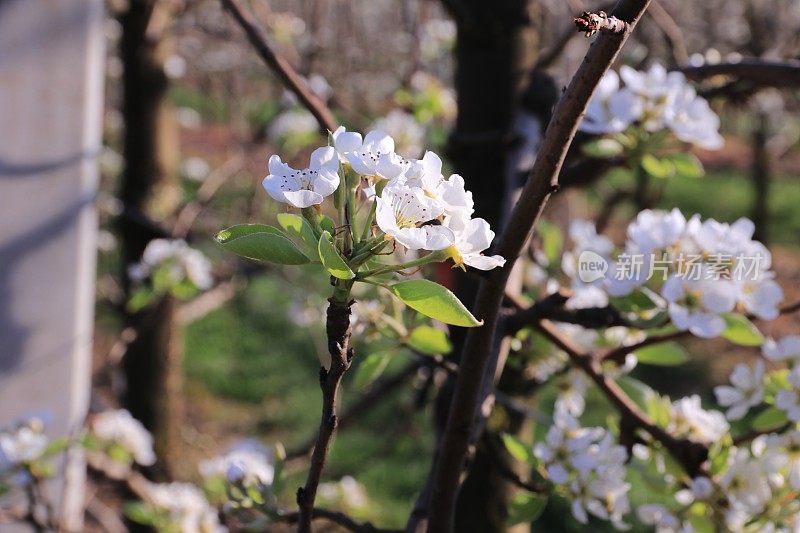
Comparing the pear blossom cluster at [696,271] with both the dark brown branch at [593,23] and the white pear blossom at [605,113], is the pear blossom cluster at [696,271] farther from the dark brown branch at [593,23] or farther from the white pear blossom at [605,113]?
the dark brown branch at [593,23]

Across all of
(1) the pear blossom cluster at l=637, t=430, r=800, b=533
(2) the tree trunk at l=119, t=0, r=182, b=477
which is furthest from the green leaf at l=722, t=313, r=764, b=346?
(2) the tree trunk at l=119, t=0, r=182, b=477

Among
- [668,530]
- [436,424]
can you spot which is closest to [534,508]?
[668,530]

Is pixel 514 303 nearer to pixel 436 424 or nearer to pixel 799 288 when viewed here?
pixel 436 424

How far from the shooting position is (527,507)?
82cm

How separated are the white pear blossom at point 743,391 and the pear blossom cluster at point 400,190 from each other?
1.63 ft

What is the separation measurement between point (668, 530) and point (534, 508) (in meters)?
0.19

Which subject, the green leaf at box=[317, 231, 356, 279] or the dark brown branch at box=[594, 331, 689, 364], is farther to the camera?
the dark brown branch at box=[594, 331, 689, 364]

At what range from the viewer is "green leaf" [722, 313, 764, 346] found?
0.78m

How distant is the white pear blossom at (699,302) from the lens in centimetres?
74

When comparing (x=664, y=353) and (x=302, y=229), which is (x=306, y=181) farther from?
(x=664, y=353)

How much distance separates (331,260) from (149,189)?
2.09 meters

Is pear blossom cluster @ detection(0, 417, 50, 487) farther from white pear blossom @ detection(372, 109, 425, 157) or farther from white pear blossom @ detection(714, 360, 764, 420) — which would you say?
white pear blossom @ detection(372, 109, 425, 157)

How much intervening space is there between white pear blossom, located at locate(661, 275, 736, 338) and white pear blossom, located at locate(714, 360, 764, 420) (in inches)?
5.6

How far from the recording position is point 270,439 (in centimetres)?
351
